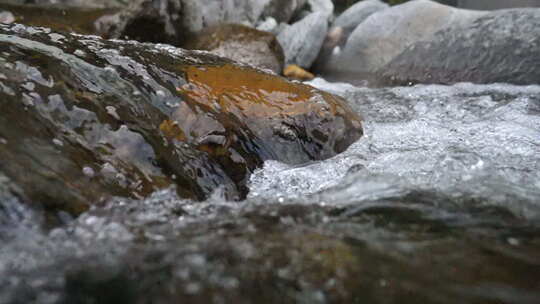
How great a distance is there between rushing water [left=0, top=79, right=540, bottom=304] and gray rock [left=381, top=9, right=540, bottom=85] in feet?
11.2

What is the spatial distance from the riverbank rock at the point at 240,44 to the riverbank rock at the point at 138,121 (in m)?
4.44

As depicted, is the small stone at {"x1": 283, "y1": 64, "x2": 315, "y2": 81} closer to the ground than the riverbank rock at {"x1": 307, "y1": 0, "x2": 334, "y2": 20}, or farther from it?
closer to the ground

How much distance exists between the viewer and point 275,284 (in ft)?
4.48

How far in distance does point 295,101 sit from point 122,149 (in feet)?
4.01

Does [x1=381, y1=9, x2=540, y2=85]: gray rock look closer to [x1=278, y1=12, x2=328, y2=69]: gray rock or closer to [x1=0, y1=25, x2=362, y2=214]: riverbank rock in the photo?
[x1=278, y1=12, x2=328, y2=69]: gray rock

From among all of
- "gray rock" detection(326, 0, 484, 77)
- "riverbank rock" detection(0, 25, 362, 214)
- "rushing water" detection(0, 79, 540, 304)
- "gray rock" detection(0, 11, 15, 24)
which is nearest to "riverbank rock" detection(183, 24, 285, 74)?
"gray rock" detection(326, 0, 484, 77)

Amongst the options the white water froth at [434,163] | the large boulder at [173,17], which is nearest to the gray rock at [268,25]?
the large boulder at [173,17]

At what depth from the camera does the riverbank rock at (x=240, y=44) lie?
25.1ft

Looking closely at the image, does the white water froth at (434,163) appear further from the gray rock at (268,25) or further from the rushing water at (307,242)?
the gray rock at (268,25)

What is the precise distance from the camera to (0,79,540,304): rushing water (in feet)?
4.39

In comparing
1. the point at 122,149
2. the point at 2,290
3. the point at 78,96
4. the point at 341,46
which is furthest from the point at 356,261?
the point at 341,46

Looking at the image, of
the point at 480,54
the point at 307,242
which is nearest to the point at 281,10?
the point at 480,54

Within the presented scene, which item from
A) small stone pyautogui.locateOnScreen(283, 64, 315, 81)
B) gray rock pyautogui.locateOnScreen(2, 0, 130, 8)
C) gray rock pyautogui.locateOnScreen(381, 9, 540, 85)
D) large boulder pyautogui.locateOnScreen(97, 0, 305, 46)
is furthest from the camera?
small stone pyautogui.locateOnScreen(283, 64, 315, 81)

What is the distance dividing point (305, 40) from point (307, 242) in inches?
319
